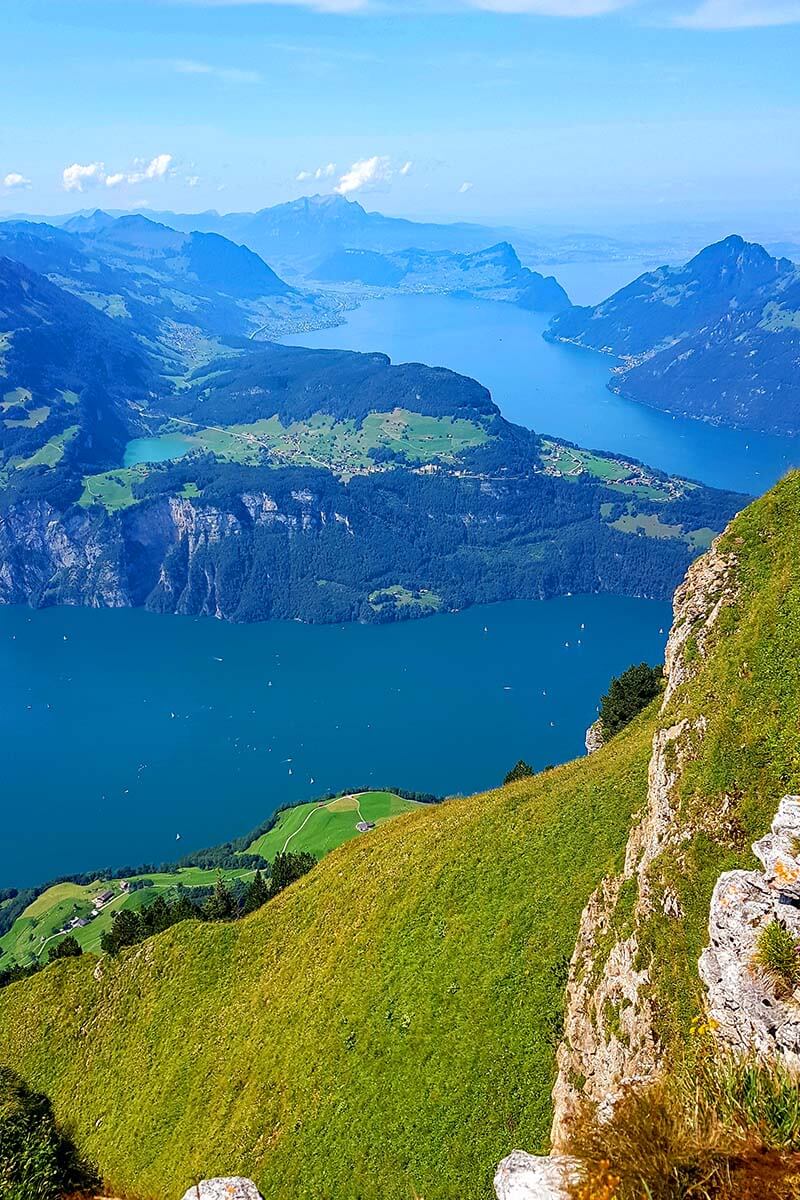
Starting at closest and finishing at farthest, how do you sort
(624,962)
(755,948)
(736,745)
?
(755,948) → (624,962) → (736,745)

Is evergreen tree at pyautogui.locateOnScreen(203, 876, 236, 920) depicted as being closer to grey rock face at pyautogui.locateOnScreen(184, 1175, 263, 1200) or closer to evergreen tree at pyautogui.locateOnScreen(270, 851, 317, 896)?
evergreen tree at pyautogui.locateOnScreen(270, 851, 317, 896)

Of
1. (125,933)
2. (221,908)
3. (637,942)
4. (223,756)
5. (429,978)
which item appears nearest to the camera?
(637,942)

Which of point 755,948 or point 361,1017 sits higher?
point 755,948

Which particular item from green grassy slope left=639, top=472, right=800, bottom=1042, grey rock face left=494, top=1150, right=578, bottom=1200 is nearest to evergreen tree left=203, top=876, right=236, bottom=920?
green grassy slope left=639, top=472, right=800, bottom=1042

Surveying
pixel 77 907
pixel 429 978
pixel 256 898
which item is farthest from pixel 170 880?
pixel 429 978

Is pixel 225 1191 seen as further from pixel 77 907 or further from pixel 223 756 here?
pixel 223 756

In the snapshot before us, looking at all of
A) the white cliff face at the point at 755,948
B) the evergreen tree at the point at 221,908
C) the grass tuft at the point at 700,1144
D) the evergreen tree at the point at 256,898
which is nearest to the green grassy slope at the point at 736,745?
the white cliff face at the point at 755,948
